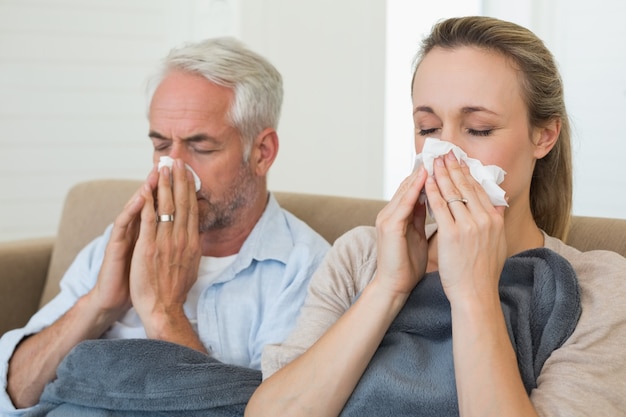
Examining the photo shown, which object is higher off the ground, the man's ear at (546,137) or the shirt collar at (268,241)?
the man's ear at (546,137)

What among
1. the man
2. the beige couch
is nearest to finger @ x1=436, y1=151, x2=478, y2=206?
the man

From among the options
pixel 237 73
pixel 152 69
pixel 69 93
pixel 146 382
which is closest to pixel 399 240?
pixel 146 382

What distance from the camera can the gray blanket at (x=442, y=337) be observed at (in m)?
1.40

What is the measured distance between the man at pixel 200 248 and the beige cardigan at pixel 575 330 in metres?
0.28

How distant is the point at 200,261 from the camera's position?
2.12 m

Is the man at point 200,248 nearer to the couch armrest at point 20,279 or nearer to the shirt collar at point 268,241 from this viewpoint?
the shirt collar at point 268,241

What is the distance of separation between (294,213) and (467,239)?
96 cm

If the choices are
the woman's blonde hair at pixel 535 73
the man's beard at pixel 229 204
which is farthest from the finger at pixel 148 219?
→ the woman's blonde hair at pixel 535 73

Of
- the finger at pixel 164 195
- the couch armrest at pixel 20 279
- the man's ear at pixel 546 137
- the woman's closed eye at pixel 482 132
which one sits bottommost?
the couch armrest at pixel 20 279

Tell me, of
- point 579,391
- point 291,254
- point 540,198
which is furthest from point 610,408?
point 291,254

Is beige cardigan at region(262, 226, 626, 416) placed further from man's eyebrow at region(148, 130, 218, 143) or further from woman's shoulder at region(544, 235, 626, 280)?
man's eyebrow at region(148, 130, 218, 143)

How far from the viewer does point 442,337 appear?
1.49 metres

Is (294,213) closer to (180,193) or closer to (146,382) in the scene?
(180,193)

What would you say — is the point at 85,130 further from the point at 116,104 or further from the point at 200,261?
the point at 200,261
